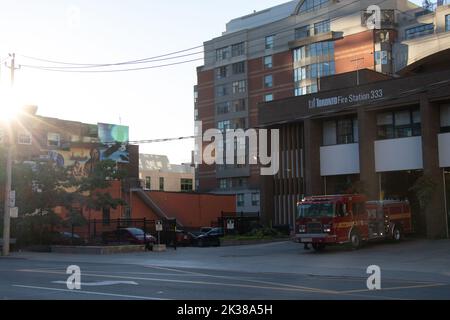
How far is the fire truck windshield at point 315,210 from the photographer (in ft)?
86.2

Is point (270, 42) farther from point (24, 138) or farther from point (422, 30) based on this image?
point (24, 138)

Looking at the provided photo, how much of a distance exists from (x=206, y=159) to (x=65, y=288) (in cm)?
7870

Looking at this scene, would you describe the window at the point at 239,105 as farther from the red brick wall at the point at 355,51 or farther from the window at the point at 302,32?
the red brick wall at the point at 355,51

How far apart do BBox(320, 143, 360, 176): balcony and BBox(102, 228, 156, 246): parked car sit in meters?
11.9

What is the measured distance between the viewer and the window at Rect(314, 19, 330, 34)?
8062cm

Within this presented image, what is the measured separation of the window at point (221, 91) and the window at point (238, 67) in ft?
10.6

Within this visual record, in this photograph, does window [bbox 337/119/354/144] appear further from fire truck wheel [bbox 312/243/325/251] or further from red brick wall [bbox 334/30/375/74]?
red brick wall [bbox 334/30/375/74]

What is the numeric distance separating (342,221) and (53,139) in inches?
2210

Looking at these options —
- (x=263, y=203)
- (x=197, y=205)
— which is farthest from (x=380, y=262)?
(x=197, y=205)

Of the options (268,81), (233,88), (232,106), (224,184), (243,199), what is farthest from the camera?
(233,88)

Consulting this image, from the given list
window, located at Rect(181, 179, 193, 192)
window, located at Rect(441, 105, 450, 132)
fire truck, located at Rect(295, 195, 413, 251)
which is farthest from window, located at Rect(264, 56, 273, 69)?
fire truck, located at Rect(295, 195, 413, 251)

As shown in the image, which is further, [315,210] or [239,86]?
[239,86]

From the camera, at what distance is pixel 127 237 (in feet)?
115

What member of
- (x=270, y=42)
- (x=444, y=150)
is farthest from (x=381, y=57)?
(x=444, y=150)
